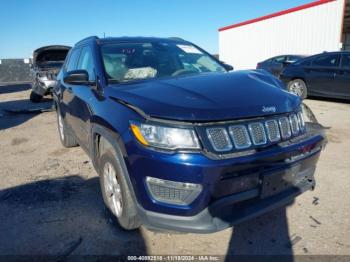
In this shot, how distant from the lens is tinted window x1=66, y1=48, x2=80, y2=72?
175 inches

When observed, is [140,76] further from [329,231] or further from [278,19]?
[278,19]

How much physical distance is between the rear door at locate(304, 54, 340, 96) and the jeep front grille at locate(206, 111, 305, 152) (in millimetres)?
7111

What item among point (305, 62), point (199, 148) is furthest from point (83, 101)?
point (305, 62)

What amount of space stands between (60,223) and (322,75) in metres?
8.18

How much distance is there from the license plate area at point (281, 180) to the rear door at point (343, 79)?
6737 mm

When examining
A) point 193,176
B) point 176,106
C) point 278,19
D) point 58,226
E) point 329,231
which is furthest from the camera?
point 278,19

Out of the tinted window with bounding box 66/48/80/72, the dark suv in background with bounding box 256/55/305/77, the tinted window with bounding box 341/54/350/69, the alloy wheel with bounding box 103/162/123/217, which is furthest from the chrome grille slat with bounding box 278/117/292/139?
the dark suv in background with bounding box 256/55/305/77

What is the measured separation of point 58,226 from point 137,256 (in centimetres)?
94

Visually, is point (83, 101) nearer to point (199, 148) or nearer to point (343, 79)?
point (199, 148)

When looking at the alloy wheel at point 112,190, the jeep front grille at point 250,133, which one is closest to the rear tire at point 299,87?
the jeep front grille at point 250,133

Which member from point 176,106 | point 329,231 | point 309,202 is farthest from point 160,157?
point 309,202

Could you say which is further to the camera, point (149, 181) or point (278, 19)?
→ point (278, 19)

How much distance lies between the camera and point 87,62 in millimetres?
3666

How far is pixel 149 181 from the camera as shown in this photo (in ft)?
7.07
